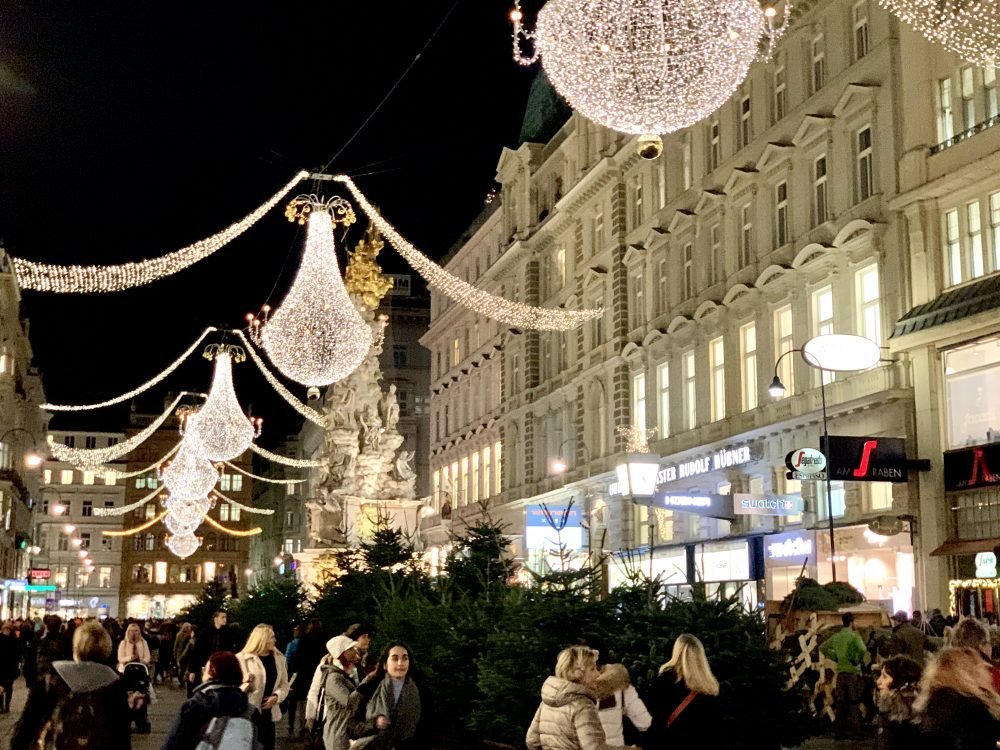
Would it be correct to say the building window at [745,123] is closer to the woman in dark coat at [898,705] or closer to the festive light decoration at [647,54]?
the festive light decoration at [647,54]

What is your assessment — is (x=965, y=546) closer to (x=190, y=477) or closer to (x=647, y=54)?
(x=647, y=54)

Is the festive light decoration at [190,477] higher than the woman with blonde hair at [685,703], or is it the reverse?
the festive light decoration at [190,477]

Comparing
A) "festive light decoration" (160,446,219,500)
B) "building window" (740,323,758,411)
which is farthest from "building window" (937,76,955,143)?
"festive light decoration" (160,446,219,500)

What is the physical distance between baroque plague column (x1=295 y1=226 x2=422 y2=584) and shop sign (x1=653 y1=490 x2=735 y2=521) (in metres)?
13.4

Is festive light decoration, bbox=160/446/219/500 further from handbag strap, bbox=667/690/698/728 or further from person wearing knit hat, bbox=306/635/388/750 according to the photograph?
handbag strap, bbox=667/690/698/728

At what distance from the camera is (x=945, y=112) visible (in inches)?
1179

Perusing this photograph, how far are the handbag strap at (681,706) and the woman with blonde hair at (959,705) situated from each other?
200 cm

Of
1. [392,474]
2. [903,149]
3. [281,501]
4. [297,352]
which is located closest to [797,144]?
[903,149]

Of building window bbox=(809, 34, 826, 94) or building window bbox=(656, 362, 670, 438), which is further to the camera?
building window bbox=(656, 362, 670, 438)

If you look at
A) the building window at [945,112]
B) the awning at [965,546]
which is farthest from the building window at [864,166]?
the awning at [965,546]

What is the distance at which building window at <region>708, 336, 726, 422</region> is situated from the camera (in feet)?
132

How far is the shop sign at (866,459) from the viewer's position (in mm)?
29312

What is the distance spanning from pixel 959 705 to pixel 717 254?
35209 millimetres

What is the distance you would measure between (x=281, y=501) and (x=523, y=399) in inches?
2716
